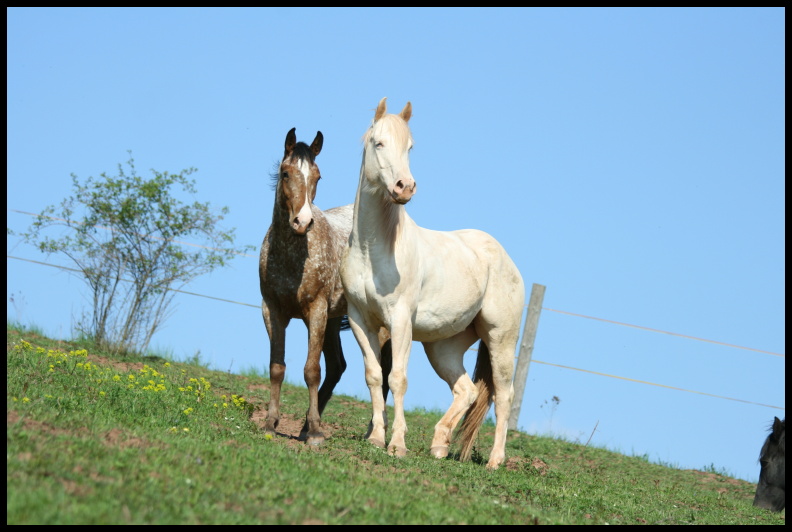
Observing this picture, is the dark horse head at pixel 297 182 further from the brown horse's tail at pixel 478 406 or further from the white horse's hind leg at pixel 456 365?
the brown horse's tail at pixel 478 406

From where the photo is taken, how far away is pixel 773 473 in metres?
10.2

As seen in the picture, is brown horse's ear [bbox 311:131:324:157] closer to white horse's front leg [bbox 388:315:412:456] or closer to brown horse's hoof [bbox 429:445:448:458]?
white horse's front leg [bbox 388:315:412:456]

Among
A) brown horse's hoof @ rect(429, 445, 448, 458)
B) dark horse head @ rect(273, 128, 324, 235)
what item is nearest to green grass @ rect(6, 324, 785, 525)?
brown horse's hoof @ rect(429, 445, 448, 458)

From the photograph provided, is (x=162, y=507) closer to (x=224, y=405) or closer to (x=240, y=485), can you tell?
(x=240, y=485)

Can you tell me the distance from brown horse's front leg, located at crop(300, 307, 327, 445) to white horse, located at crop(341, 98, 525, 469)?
1.01ft

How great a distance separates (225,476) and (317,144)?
4.18 metres

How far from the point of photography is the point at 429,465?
25.1ft

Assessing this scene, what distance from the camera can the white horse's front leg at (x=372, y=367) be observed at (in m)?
8.43

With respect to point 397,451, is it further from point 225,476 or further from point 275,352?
point 225,476

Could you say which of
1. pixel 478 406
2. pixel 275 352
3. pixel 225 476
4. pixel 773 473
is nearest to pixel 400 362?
pixel 275 352

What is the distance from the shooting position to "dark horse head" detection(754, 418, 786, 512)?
10078 mm

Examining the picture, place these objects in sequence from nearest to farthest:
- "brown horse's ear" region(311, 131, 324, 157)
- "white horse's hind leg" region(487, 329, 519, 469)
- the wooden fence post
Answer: "brown horse's ear" region(311, 131, 324, 157) < "white horse's hind leg" region(487, 329, 519, 469) < the wooden fence post

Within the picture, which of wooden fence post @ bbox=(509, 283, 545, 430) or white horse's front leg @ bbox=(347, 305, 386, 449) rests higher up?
wooden fence post @ bbox=(509, 283, 545, 430)
